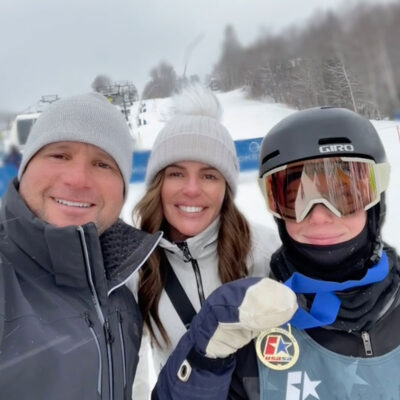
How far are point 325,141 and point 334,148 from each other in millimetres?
53

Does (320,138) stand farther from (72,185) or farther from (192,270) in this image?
(72,185)

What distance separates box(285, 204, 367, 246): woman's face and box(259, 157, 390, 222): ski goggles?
0.02 metres

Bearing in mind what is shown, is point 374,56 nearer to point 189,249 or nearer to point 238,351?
point 189,249

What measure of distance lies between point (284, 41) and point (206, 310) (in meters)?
2.80

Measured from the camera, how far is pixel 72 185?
154 centimetres

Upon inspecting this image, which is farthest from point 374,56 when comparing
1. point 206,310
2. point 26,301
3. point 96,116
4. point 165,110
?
point 26,301

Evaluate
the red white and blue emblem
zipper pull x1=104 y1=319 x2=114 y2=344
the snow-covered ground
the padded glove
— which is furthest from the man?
the snow-covered ground

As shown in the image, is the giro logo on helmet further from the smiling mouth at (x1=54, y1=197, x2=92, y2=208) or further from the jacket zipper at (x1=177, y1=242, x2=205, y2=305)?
the smiling mouth at (x1=54, y1=197, x2=92, y2=208)

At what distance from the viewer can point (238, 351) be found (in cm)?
140

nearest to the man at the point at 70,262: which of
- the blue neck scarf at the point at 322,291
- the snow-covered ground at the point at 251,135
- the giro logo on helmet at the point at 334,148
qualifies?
the blue neck scarf at the point at 322,291

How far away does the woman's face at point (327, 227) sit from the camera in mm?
1536

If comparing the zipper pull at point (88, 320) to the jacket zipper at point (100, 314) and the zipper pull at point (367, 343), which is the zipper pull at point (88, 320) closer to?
the jacket zipper at point (100, 314)

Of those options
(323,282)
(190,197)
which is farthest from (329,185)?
(190,197)

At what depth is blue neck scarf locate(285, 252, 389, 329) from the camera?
1.37m
